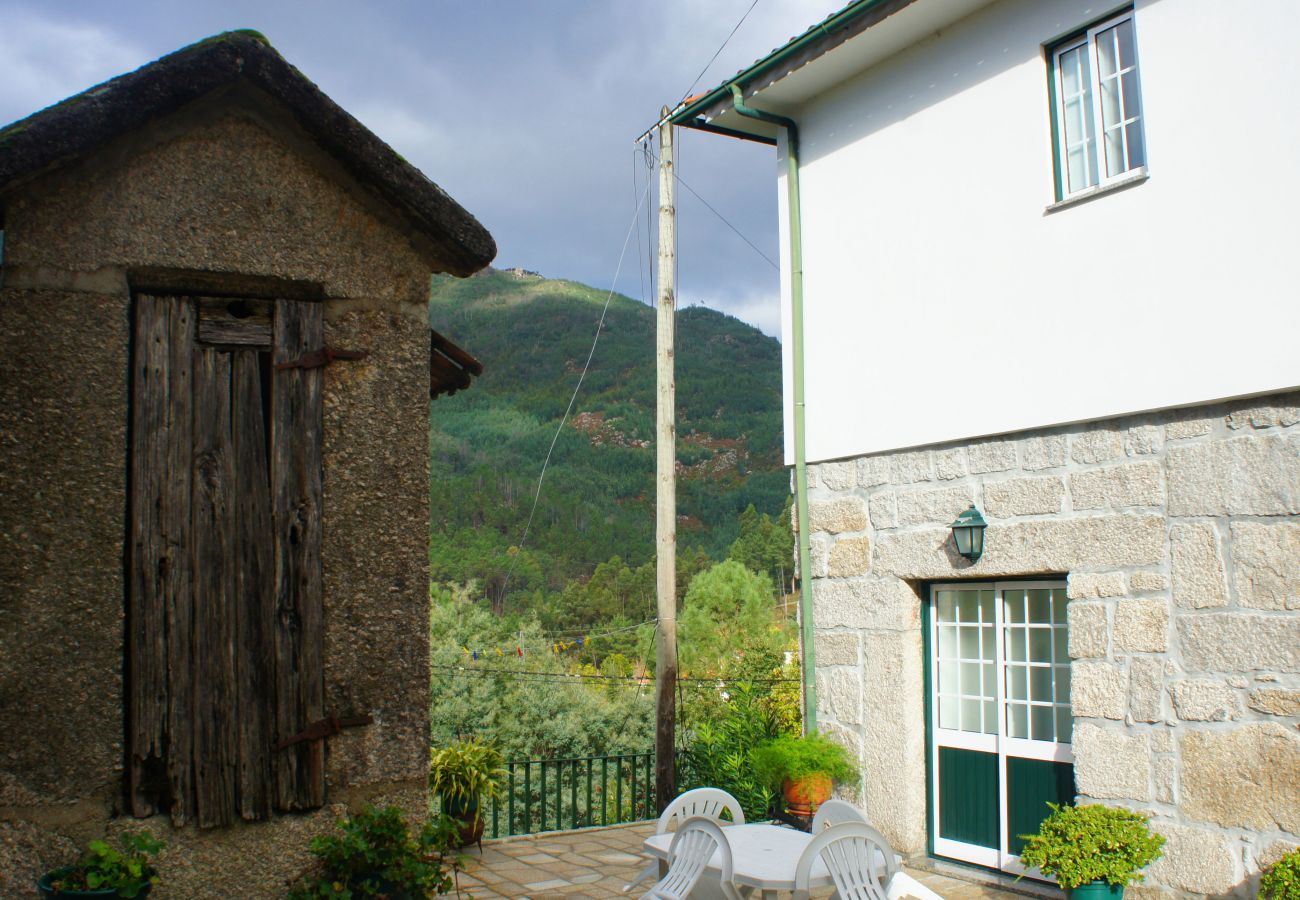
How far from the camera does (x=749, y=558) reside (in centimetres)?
4000

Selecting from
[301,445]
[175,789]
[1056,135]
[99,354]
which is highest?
[1056,135]

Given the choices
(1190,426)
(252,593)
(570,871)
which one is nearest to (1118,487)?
(1190,426)

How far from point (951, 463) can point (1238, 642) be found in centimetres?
Answer: 214

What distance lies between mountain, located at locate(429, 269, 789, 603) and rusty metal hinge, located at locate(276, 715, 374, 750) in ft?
115

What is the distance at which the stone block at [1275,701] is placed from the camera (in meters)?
5.05

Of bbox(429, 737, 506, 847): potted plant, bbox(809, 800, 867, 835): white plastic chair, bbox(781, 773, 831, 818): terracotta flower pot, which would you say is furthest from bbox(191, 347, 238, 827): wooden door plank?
bbox(781, 773, 831, 818): terracotta flower pot

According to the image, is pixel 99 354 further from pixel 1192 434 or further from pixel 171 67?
pixel 1192 434

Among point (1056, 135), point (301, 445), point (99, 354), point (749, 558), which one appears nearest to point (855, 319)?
point (1056, 135)

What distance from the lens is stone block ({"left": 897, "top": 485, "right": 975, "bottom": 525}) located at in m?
6.91

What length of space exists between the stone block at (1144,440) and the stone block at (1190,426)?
0.05 meters

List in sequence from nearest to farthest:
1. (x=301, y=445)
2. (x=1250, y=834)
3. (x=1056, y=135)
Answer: (x=301, y=445)
(x=1250, y=834)
(x=1056, y=135)

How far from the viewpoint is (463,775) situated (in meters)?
7.78

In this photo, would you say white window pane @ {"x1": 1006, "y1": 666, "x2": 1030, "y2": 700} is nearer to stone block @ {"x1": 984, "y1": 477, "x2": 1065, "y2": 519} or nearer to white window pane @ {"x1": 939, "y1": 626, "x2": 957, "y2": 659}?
white window pane @ {"x1": 939, "y1": 626, "x2": 957, "y2": 659}

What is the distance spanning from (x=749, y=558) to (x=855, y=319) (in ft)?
107
